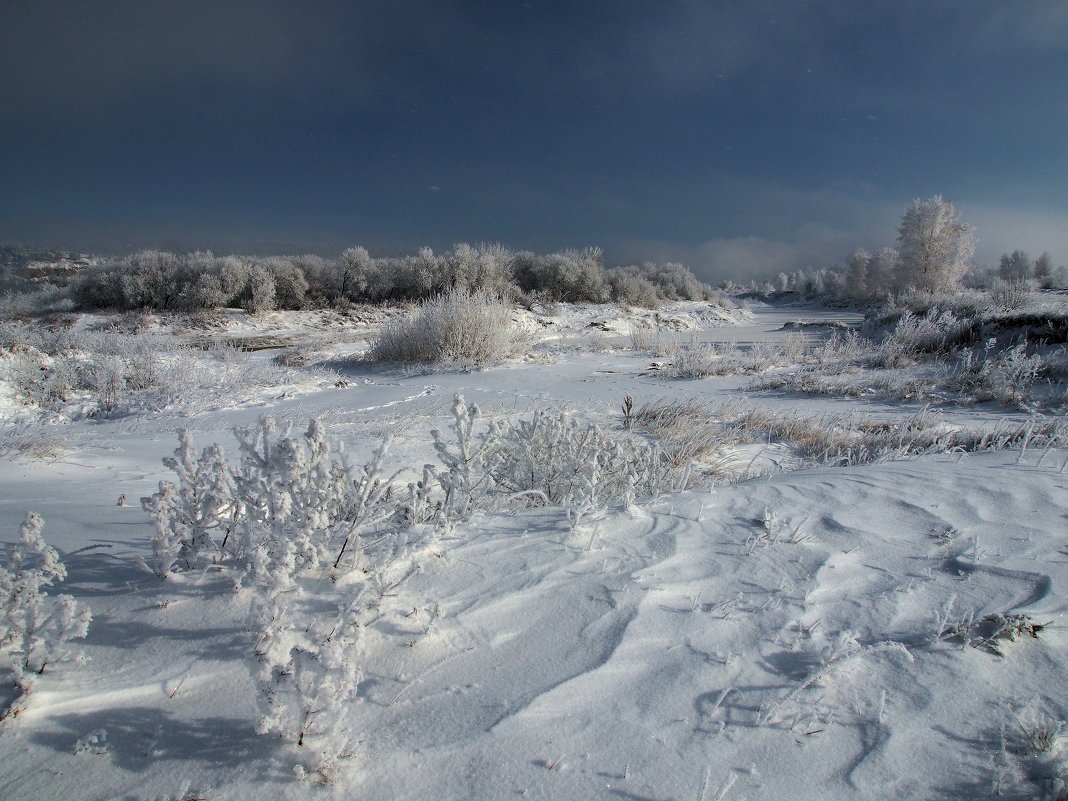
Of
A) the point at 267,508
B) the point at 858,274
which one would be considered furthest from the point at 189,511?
the point at 858,274

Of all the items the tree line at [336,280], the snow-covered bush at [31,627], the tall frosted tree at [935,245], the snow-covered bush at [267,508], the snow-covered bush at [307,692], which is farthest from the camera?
the tall frosted tree at [935,245]

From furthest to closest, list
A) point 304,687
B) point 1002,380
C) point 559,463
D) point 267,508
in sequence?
point 1002,380 < point 559,463 < point 267,508 < point 304,687

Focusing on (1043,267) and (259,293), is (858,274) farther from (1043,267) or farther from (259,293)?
(259,293)

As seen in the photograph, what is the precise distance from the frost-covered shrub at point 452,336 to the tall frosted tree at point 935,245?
25.7m

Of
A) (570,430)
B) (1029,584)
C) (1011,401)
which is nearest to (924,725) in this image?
(1029,584)

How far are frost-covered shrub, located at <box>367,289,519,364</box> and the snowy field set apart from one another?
789cm

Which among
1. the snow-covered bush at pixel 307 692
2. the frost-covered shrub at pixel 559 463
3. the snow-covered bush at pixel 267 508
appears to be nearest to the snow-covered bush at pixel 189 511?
the snow-covered bush at pixel 267 508

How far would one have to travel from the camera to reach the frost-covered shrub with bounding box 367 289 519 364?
10.5 meters

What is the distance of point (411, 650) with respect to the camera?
55.4 inches

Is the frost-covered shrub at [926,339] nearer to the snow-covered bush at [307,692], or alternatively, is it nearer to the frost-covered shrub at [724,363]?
the frost-covered shrub at [724,363]

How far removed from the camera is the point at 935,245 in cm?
2619

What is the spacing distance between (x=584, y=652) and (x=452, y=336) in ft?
31.2

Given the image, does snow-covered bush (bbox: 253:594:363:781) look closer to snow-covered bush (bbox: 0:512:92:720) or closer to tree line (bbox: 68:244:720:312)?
snow-covered bush (bbox: 0:512:92:720)

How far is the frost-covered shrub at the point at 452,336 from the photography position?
10539mm
